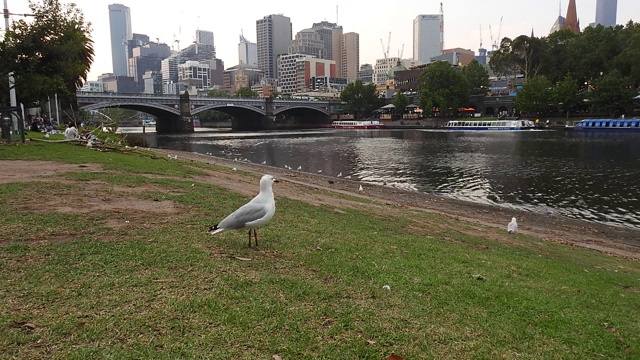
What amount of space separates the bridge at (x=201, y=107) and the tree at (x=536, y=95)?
53263 millimetres

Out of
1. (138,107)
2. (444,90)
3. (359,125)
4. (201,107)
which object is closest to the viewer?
(138,107)

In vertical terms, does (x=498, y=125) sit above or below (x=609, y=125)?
above

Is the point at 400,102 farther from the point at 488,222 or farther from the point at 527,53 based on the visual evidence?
the point at 488,222

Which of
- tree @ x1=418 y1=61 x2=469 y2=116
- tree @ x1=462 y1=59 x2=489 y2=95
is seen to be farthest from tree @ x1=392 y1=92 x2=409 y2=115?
tree @ x1=462 y1=59 x2=489 y2=95

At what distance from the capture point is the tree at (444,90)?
9294cm

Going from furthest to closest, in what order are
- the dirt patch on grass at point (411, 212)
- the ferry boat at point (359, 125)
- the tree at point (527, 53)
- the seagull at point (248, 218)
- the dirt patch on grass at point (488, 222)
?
1. the ferry boat at point (359, 125)
2. the tree at point (527, 53)
3. the dirt patch on grass at point (488, 222)
4. the dirt patch on grass at point (411, 212)
5. the seagull at point (248, 218)

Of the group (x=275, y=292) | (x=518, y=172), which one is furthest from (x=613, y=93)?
(x=275, y=292)

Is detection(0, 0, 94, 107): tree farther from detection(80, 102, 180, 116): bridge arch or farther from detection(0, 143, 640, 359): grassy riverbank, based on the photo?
detection(80, 102, 180, 116): bridge arch

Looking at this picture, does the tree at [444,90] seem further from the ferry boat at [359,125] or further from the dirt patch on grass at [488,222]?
the dirt patch on grass at [488,222]

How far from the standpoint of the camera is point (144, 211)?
8523 millimetres

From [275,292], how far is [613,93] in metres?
80.8

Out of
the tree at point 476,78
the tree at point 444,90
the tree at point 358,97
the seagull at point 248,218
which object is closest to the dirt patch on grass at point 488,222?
the seagull at point 248,218

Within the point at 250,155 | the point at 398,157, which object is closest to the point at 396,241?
the point at 398,157

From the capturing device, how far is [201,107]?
91.1m
